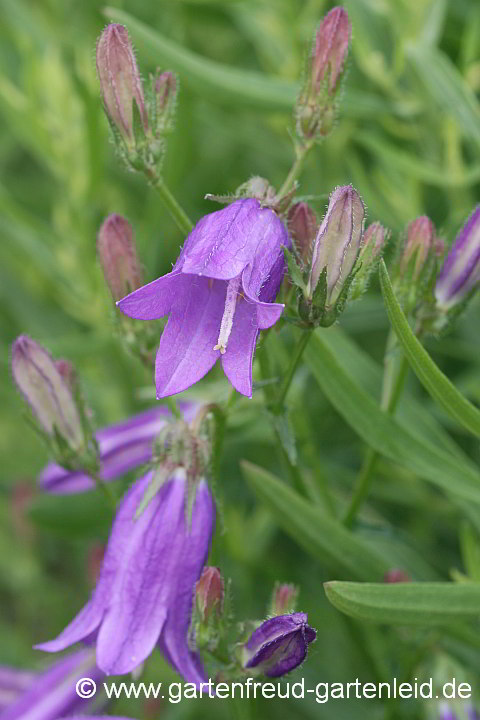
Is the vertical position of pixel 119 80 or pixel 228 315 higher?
pixel 119 80

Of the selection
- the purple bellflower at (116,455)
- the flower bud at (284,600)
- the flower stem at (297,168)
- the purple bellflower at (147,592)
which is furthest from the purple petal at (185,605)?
the flower stem at (297,168)

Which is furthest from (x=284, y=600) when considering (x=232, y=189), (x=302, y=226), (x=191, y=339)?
(x=232, y=189)

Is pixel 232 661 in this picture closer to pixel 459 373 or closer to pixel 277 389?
pixel 277 389

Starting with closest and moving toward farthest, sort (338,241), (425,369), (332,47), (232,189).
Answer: (338,241)
(425,369)
(332,47)
(232,189)

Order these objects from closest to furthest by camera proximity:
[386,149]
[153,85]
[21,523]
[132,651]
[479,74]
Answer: [132,651], [153,85], [386,149], [479,74], [21,523]

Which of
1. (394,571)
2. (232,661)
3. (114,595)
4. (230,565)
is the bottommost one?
(230,565)

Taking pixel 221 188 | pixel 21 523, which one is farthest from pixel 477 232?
pixel 21 523

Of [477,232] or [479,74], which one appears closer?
[477,232]

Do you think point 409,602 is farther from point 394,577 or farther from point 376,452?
point 376,452
